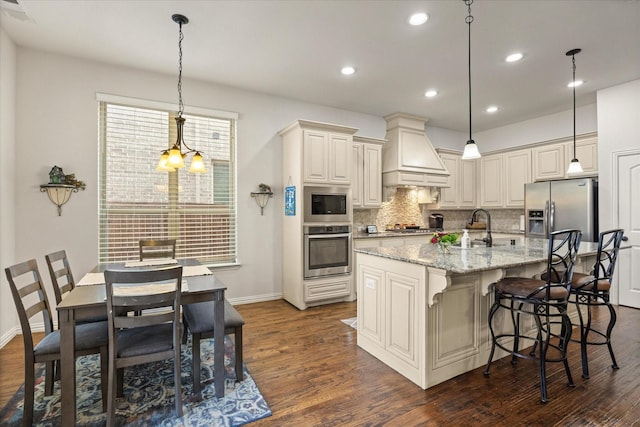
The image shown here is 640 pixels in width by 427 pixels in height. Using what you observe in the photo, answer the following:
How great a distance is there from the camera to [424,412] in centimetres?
204

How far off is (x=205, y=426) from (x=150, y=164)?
10.2 ft

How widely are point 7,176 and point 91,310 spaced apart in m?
2.35

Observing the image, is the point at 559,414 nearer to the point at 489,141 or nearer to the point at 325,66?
the point at 325,66

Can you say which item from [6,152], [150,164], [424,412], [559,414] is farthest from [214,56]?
[559,414]

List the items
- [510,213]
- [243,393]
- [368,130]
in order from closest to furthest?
[243,393]
[368,130]
[510,213]

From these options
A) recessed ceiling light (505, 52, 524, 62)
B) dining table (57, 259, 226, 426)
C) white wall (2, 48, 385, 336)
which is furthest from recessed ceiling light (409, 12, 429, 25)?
dining table (57, 259, 226, 426)

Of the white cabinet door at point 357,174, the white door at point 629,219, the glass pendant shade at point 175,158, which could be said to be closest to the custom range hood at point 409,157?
the white cabinet door at point 357,174

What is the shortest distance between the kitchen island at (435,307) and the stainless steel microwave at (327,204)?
157cm

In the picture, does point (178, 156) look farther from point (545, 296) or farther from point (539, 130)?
point (539, 130)

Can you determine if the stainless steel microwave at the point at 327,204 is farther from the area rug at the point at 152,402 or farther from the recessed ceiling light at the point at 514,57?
the recessed ceiling light at the point at 514,57

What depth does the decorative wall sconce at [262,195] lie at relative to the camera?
4469 millimetres

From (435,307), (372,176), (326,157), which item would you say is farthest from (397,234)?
(435,307)

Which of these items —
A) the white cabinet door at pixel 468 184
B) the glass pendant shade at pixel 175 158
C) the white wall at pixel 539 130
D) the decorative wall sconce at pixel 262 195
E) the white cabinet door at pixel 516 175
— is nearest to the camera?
the glass pendant shade at pixel 175 158

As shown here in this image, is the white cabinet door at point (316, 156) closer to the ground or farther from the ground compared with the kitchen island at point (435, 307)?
farther from the ground
